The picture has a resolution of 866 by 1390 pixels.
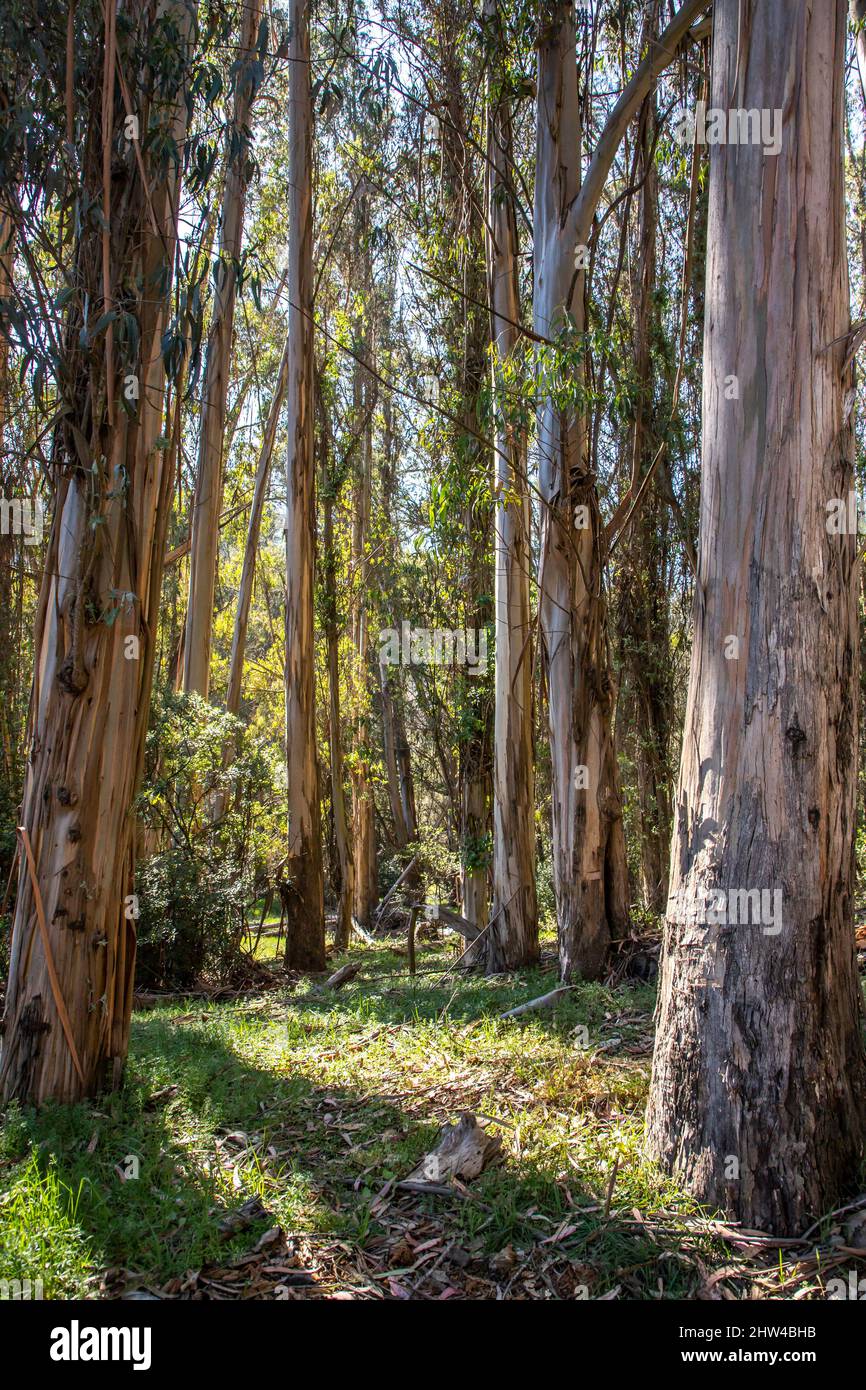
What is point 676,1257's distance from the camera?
293 centimetres

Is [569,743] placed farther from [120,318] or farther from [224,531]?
[224,531]

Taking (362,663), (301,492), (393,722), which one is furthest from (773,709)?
(393,722)

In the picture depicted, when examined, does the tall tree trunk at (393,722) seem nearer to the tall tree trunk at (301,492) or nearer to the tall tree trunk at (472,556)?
the tall tree trunk at (472,556)

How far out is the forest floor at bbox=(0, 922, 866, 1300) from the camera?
2.90 metres

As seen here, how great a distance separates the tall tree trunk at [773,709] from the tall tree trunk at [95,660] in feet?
8.32

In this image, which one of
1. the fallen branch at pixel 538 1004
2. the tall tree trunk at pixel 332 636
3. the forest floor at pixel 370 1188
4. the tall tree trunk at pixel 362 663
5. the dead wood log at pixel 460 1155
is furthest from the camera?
the tall tree trunk at pixel 362 663

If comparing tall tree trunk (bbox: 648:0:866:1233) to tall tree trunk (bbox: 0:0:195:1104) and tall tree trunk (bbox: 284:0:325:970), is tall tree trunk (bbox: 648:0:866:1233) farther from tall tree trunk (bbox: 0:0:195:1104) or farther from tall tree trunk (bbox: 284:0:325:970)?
tall tree trunk (bbox: 284:0:325:970)

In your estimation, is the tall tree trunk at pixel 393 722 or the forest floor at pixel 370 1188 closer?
the forest floor at pixel 370 1188

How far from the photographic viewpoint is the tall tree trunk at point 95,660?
4.23 metres

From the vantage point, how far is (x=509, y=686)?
8.14 m

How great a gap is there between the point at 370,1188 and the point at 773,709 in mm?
2325

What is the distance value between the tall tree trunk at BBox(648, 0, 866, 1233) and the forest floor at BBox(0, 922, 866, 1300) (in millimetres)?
282
